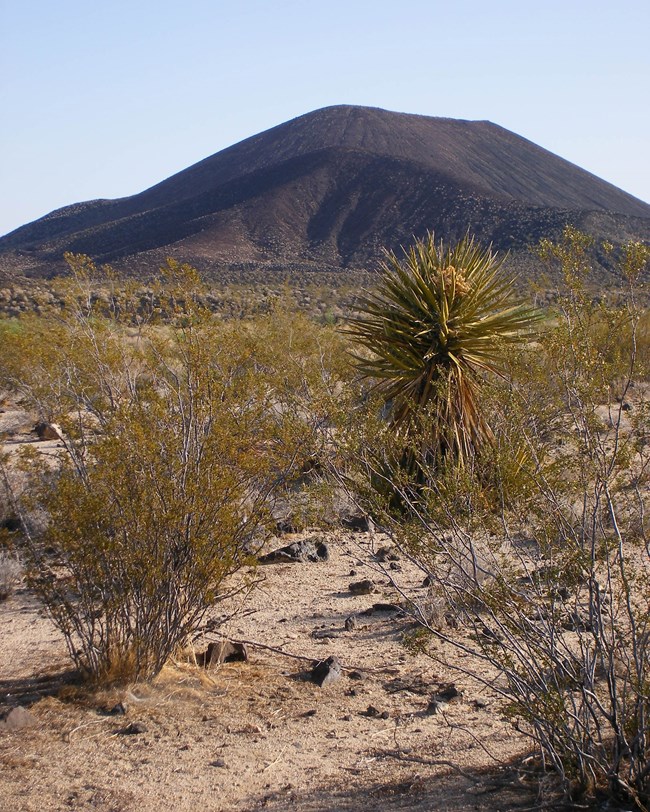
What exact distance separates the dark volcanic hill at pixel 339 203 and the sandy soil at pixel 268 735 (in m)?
49.3

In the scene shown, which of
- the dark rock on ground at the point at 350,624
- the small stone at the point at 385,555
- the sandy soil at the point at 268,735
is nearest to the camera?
the sandy soil at the point at 268,735

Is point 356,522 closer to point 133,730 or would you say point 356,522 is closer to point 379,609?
point 379,609

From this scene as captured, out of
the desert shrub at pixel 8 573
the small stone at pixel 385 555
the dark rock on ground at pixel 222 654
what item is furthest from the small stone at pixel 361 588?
the desert shrub at pixel 8 573

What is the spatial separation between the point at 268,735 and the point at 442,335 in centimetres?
556

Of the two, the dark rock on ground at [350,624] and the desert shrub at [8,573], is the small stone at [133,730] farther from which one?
the desert shrub at [8,573]

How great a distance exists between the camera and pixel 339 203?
282 feet

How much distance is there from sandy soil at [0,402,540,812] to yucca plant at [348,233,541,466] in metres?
3.10

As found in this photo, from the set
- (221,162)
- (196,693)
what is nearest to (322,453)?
(196,693)

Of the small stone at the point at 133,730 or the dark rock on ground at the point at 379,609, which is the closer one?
the small stone at the point at 133,730

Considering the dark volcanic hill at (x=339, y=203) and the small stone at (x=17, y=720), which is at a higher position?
the dark volcanic hill at (x=339, y=203)

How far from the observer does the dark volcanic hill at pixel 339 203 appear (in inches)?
2697

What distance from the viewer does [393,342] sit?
1062 centimetres

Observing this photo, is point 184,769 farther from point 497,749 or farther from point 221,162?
point 221,162

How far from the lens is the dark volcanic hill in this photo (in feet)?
225
